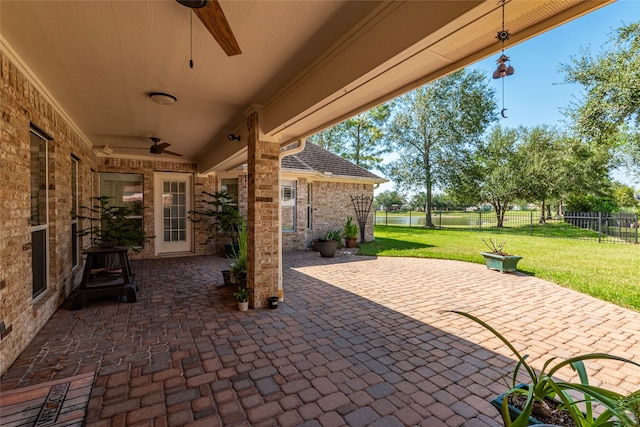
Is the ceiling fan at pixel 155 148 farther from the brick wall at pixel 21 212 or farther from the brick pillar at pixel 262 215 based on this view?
the brick pillar at pixel 262 215

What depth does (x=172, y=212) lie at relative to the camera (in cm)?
838

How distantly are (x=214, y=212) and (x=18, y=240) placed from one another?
17.7ft

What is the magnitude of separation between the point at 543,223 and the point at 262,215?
21.6 meters

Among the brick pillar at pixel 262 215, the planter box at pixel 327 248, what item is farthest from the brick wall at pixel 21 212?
the planter box at pixel 327 248

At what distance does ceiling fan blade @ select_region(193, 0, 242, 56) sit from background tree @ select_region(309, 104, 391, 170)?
21.6 m

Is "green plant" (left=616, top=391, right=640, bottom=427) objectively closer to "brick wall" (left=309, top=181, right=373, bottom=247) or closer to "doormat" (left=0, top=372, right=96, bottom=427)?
"doormat" (left=0, top=372, right=96, bottom=427)

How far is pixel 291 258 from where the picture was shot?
26.6ft

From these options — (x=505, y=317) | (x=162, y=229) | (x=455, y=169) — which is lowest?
(x=505, y=317)

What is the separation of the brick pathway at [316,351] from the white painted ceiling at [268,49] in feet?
8.11

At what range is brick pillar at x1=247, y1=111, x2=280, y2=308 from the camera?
13.4ft

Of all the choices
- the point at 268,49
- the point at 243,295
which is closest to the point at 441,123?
the point at 243,295

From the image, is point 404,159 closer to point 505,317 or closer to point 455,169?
point 455,169

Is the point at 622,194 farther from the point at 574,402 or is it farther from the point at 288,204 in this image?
the point at 574,402

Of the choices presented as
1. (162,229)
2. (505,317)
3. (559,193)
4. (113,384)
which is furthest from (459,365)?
(559,193)
